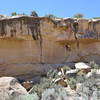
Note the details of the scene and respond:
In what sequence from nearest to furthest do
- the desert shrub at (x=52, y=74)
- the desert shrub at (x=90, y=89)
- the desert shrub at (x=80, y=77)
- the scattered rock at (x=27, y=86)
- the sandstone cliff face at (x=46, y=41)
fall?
the desert shrub at (x=90, y=89) → the scattered rock at (x=27, y=86) → the desert shrub at (x=80, y=77) → the desert shrub at (x=52, y=74) → the sandstone cliff face at (x=46, y=41)

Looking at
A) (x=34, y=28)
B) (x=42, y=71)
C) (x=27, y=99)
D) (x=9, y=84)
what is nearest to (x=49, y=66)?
(x=42, y=71)

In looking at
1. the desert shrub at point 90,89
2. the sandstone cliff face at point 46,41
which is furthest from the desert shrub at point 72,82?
the sandstone cliff face at point 46,41

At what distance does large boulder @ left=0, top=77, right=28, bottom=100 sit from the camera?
6383 millimetres

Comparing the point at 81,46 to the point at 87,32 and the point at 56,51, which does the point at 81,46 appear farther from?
the point at 56,51

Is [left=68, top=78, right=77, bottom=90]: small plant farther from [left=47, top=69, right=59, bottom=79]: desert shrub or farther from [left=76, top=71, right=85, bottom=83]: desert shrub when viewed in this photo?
[left=47, top=69, right=59, bottom=79]: desert shrub

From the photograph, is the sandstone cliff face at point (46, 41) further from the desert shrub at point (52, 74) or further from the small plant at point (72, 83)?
the small plant at point (72, 83)

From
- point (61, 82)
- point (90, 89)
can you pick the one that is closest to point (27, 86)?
point (61, 82)

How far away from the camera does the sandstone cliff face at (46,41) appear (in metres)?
10.4

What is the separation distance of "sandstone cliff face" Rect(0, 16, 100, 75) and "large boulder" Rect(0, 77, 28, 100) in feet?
10.0

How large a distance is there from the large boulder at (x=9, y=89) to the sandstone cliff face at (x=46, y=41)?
305 cm

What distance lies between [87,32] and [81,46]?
3.23 feet

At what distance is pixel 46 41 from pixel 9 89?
16.6ft

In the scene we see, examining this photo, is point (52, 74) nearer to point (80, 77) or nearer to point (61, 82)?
point (61, 82)

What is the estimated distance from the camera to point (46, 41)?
11414 mm
